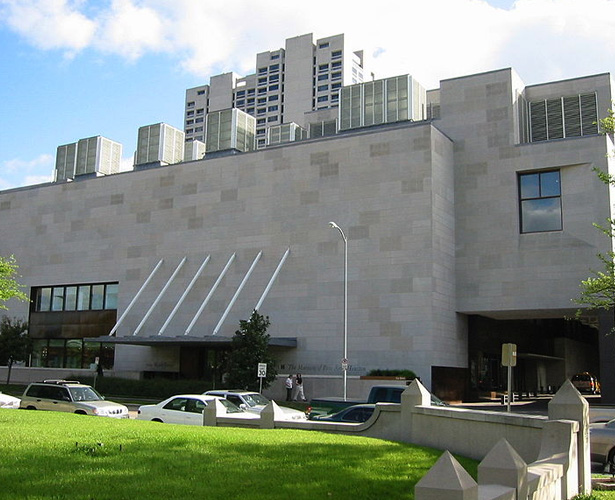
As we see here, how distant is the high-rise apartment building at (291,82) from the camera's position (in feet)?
435

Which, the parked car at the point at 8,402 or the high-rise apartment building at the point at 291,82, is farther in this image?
the high-rise apartment building at the point at 291,82

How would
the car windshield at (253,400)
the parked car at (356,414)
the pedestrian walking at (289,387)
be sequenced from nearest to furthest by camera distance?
1. the parked car at (356,414)
2. the car windshield at (253,400)
3. the pedestrian walking at (289,387)

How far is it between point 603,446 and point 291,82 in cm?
12557

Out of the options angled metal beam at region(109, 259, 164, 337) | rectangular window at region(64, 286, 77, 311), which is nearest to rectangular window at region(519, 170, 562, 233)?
angled metal beam at region(109, 259, 164, 337)

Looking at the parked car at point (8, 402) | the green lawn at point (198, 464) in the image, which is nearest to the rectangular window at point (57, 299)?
the parked car at point (8, 402)

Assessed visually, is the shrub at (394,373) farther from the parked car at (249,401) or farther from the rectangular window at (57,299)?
the rectangular window at (57,299)

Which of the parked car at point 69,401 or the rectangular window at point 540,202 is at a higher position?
the rectangular window at point 540,202

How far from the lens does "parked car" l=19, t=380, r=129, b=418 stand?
25047mm

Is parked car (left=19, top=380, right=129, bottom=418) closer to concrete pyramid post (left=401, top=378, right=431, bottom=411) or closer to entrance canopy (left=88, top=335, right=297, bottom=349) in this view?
concrete pyramid post (left=401, top=378, right=431, bottom=411)

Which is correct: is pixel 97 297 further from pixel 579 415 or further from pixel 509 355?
pixel 579 415

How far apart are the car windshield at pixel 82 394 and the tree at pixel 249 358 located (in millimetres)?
12888

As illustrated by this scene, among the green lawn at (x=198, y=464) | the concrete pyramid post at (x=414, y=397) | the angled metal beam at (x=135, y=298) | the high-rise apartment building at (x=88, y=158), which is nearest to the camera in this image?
the green lawn at (x=198, y=464)

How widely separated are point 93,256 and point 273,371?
828 inches

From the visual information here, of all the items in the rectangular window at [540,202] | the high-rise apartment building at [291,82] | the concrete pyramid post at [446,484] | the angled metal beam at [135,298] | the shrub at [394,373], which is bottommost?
the concrete pyramid post at [446,484]
